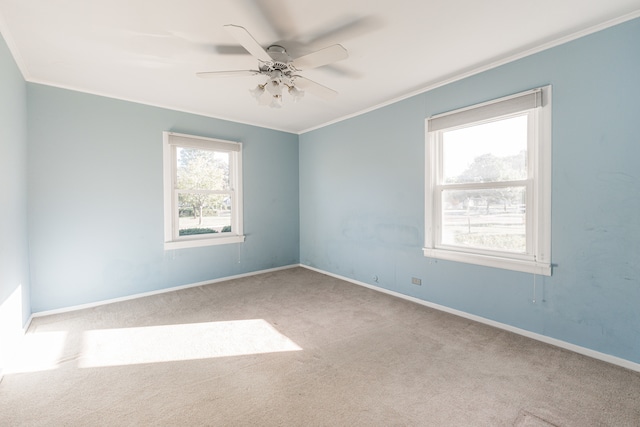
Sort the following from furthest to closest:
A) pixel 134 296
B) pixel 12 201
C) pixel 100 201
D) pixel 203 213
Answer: pixel 203 213 → pixel 134 296 → pixel 100 201 → pixel 12 201

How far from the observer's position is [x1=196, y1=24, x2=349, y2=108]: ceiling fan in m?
1.97

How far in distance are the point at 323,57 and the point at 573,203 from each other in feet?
7.82

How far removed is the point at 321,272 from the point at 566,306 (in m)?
3.35

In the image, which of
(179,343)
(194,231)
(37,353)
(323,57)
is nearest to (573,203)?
(323,57)

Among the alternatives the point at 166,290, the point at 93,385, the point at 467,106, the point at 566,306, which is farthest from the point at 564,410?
the point at 166,290

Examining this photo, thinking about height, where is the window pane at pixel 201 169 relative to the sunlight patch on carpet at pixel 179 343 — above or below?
above

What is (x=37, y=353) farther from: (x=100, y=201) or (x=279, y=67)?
(x=279, y=67)

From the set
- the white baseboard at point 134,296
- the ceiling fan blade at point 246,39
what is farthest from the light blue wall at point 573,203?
the white baseboard at point 134,296

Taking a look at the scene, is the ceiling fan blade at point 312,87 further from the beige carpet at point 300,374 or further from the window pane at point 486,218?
the beige carpet at point 300,374

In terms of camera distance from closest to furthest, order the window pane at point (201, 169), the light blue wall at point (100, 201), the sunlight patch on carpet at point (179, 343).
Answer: the sunlight patch on carpet at point (179, 343), the light blue wall at point (100, 201), the window pane at point (201, 169)

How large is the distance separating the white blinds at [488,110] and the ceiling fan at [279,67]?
133 cm

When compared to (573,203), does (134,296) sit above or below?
below

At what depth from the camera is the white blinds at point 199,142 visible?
395cm

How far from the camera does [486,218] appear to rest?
293 centimetres
